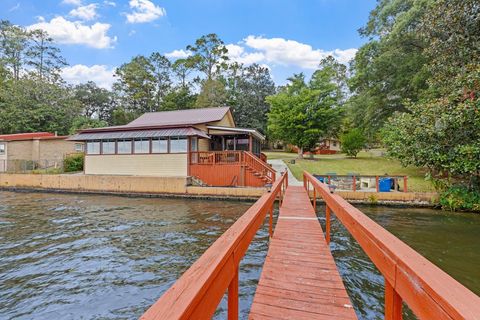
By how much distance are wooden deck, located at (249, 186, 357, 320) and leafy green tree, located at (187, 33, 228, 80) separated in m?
40.7

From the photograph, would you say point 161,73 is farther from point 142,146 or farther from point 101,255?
point 101,255

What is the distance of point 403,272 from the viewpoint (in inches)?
50.4

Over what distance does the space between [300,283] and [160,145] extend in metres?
13.8

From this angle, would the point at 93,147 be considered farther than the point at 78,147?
No

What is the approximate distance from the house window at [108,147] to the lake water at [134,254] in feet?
19.2

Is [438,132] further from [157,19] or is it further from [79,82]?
[79,82]

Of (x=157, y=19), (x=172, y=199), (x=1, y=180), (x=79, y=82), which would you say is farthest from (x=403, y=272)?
(x=79, y=82)

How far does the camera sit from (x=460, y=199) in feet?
32.0

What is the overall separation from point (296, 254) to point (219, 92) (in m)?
32.5

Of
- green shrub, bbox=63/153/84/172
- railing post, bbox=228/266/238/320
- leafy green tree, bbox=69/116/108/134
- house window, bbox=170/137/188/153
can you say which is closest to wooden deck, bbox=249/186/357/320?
railing post, bbox=228/266/238/320

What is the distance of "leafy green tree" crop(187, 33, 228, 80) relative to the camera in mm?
41219

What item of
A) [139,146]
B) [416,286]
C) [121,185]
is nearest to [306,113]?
[139,146]

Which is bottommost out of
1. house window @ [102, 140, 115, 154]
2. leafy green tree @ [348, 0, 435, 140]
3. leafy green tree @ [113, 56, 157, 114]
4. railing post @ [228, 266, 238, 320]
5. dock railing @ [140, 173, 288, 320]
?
railing post @ [228, 266, 238, 320]

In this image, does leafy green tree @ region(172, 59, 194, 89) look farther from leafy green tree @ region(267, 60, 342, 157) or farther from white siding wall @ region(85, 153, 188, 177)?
white siding wall @ region(85, 153, 188, 177)
